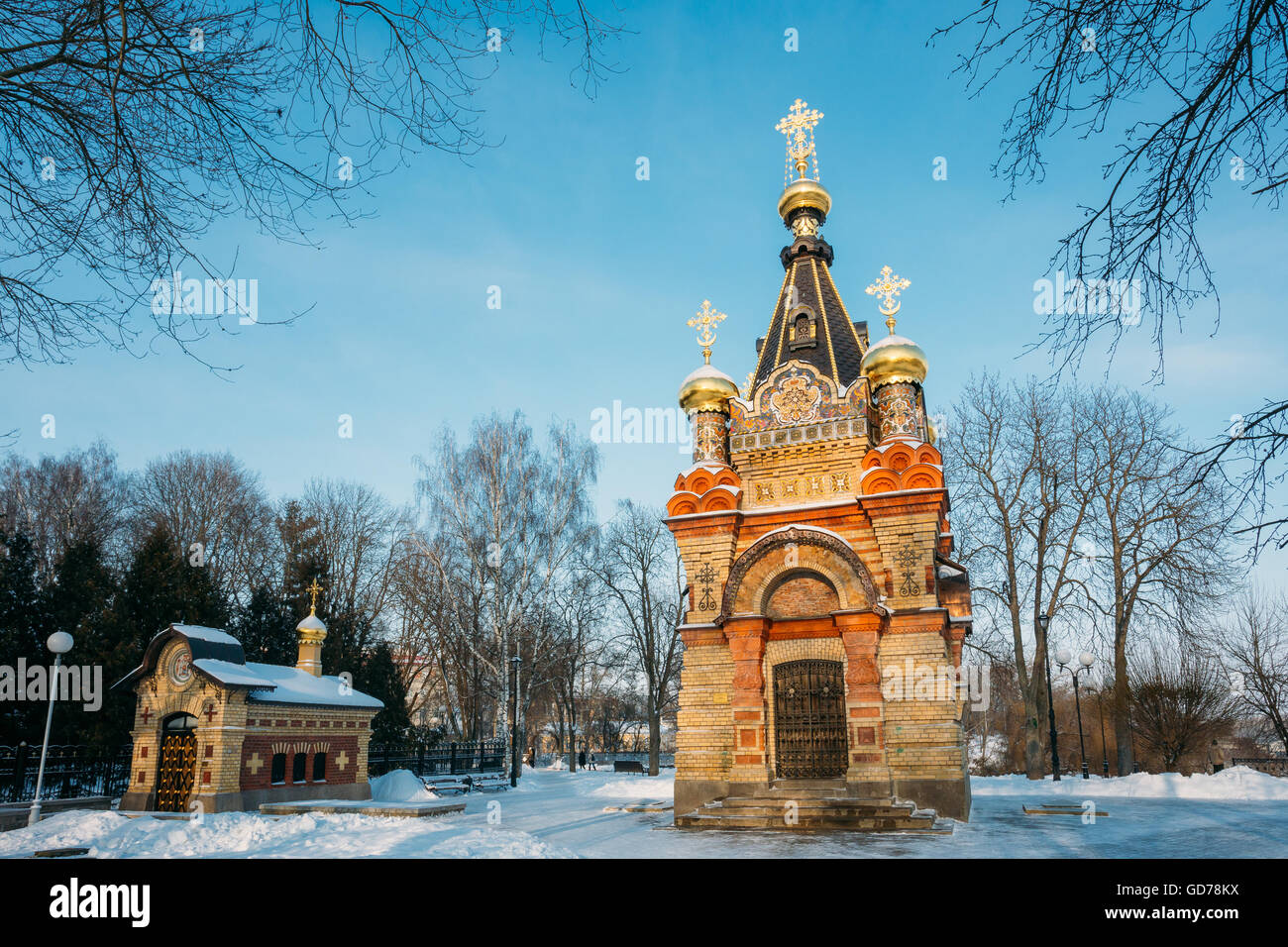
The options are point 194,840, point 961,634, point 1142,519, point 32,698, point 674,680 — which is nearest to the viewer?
point 194,840

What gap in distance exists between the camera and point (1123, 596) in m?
23.7

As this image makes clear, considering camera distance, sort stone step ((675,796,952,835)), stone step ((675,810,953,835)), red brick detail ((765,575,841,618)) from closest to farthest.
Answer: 1. stone step ((675,810,953,835))
2. stone step ((675,796,952,835))
3. red brick detail ((765,575,841,618))

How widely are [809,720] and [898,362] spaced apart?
713 cm

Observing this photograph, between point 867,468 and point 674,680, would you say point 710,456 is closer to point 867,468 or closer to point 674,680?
point 867,468

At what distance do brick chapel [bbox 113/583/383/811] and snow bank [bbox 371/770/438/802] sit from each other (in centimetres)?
112

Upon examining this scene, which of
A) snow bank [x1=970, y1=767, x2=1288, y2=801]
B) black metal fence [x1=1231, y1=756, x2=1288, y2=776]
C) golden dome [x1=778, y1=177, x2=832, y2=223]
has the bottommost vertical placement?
black metal fence [x1=1231, y1=756, x2=1288, y2=776]

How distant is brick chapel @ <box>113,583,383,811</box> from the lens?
14.4 m

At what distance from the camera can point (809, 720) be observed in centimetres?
1462

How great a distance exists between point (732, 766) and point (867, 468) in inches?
240

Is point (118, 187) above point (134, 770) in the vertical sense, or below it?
above

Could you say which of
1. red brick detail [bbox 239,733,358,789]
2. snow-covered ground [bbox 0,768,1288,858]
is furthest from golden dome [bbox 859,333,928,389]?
red brick detail [bbox 239,733,358,789]

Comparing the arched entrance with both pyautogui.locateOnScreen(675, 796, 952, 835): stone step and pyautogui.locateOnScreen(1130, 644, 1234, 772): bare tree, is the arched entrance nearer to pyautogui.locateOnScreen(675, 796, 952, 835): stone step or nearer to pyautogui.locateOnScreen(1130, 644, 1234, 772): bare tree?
pyautogui.locateOnScreen(675, 796, 952, 835): stone step

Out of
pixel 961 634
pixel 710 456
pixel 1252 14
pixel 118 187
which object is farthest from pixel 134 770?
pixel 1252 14

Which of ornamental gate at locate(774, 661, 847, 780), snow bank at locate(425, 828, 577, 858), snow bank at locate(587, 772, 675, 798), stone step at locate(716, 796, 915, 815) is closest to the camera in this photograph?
snow bank at locate(425, 828, 577, 858)
